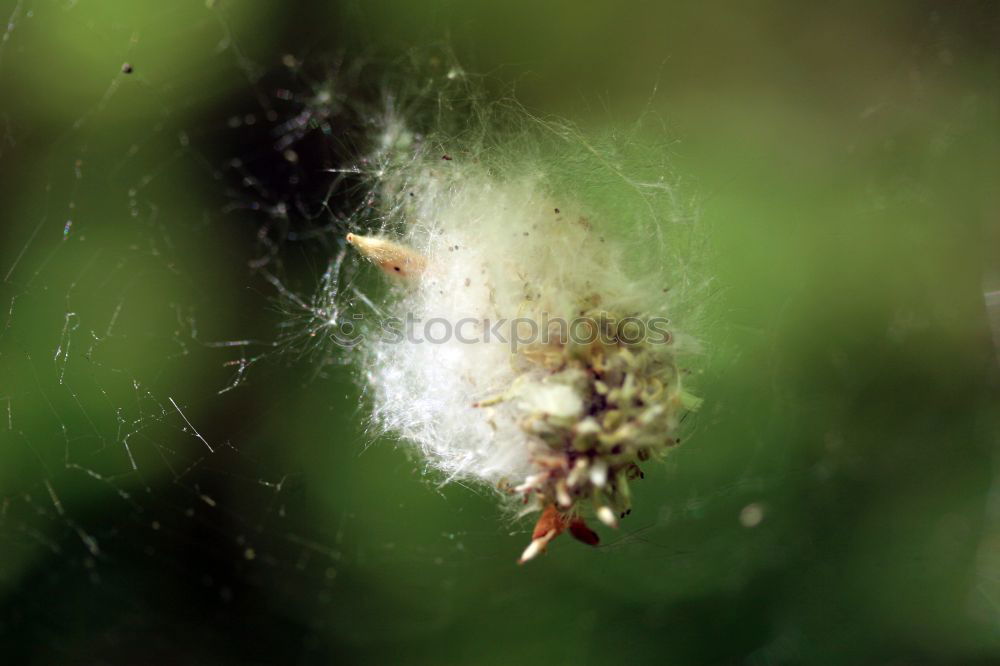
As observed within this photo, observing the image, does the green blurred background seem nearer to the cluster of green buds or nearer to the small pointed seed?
the small pointed seed

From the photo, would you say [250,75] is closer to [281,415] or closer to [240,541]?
[281,415]

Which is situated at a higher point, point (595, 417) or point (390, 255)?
point (390, 255)

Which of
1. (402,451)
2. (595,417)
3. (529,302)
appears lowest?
(402,451)

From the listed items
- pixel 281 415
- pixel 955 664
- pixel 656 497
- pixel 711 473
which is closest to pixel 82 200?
pixel 281 415

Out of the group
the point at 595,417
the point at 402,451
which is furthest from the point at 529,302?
the point at 402,451

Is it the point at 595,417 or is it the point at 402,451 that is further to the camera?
the point at 402,451

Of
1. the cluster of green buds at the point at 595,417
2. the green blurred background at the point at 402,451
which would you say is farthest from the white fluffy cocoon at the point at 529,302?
the green blurred background at the point at 402,451

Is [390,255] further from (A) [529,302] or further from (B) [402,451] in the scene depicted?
(B) [402,451]

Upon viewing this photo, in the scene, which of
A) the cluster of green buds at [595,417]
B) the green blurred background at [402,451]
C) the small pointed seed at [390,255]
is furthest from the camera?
the green blurred background at [402,451]

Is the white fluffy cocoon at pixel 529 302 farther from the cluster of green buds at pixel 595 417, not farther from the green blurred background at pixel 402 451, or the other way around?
the green blurred background at pixel 402 451

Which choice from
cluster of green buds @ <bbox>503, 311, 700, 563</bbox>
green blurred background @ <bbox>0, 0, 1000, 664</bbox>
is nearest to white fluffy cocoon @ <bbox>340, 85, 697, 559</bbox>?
cluster of green buds @ <bbox>503, 311, 700, 563</bbox>
